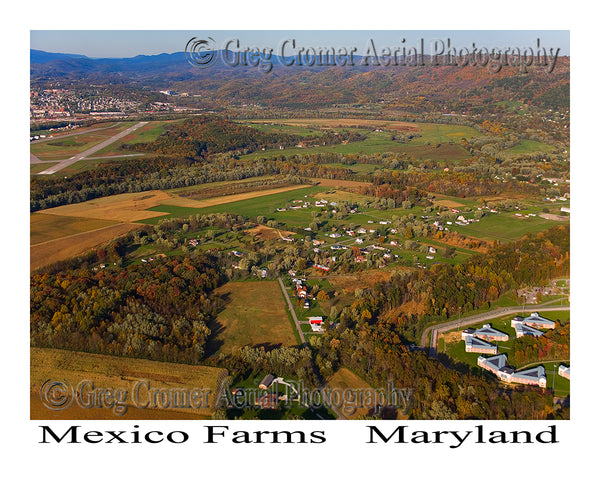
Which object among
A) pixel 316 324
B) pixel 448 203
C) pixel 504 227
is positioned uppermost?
pixel 448 203

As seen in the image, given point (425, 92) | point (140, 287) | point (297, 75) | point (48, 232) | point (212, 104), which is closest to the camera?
point (140, 287)

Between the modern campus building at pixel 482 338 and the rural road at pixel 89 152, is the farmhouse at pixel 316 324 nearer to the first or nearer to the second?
the modern campus building at pixel 482 338

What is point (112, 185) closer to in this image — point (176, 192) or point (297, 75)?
point (176, 192)

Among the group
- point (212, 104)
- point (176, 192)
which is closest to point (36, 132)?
point (176, 192)

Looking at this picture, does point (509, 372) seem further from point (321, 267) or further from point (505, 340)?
point (321, 267)

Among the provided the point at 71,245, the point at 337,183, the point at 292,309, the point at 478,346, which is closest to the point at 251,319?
the point at 292,309

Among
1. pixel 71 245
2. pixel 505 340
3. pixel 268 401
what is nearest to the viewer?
pixel 268 401
